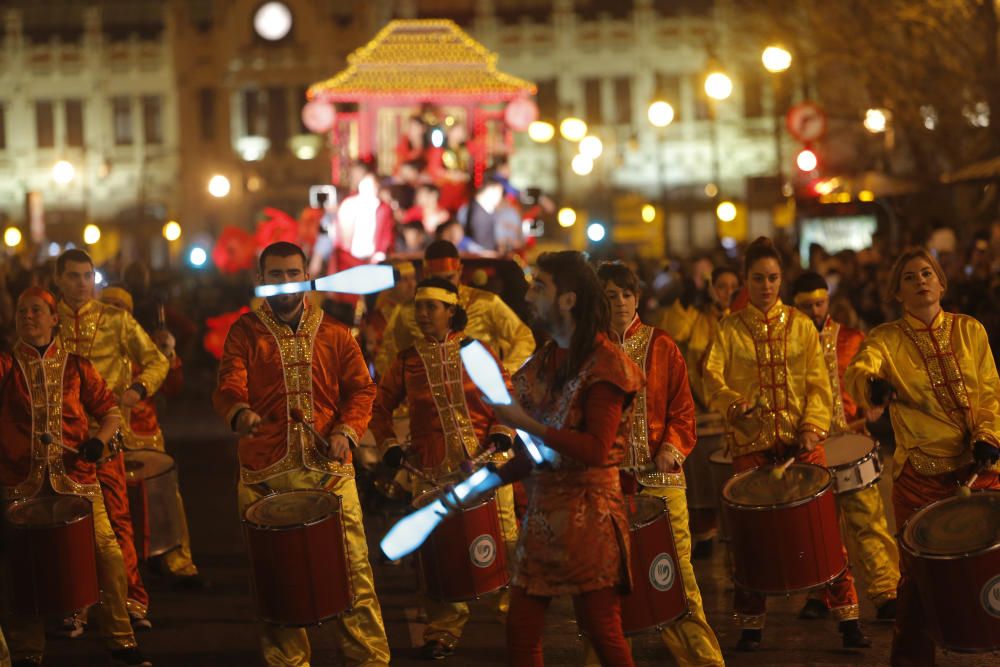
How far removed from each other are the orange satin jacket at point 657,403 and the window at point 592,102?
51092mm

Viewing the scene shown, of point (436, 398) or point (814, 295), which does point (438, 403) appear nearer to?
point (436, 398)

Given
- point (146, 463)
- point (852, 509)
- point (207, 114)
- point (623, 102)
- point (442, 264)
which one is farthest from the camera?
point (207, 114)

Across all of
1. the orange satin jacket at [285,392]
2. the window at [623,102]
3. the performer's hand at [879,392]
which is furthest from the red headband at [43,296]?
the window at [623,102]

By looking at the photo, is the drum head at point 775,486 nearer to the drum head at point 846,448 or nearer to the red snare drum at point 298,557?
the drum head at point 846,448

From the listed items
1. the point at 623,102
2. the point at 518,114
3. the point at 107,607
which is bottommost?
the point at 107,607

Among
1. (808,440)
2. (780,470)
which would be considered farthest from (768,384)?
(780,470)

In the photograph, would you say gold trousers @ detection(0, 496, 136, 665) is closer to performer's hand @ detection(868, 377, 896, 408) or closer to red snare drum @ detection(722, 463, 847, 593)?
red snare drum @ detection(722, 463, 847, 593)

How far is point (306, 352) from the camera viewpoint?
23.4 feet

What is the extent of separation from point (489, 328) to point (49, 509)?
299cm

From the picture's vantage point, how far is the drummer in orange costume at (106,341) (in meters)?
8.55

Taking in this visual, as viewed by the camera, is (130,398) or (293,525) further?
(130,398)

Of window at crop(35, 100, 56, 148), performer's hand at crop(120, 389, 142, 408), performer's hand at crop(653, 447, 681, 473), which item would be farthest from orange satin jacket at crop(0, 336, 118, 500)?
window at crop(35, 100, 56, 148)

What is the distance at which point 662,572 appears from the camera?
6406 millimetres

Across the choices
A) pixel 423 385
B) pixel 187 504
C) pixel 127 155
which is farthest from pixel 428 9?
pixel 423 385
